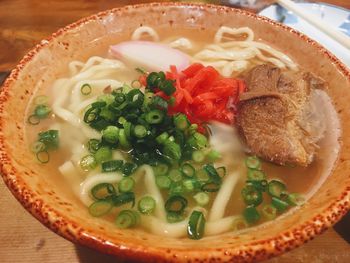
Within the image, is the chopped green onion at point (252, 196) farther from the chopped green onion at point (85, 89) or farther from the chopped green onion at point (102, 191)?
the chopped green onion at point (85, 89)

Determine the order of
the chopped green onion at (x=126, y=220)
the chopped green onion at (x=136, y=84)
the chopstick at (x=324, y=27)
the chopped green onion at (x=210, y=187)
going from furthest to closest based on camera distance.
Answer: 1. the chopstick at (x=324, y=27)
2. the chopped green onion at (x=136, y=84)
3. the chopped green onion at (x=210, y=187)
4. the chopped green onion at (x=126, y=220)

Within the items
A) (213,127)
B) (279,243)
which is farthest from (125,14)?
(279,243)

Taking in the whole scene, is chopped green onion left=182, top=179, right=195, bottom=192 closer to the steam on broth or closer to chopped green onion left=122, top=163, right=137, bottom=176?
the steam on broth

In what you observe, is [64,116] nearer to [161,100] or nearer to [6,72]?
[161,100]

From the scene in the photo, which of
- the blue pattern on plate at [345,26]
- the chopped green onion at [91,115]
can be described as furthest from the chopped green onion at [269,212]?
the blue pattern on plate at [345,26]

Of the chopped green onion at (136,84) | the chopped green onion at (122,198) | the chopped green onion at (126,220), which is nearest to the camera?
the chopped green onion at (126,220)

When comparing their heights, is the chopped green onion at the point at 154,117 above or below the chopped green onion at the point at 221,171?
above

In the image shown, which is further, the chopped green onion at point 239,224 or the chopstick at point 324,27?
the chopstick at point 324,27

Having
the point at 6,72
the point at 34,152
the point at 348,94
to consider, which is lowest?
the point at 6,72
